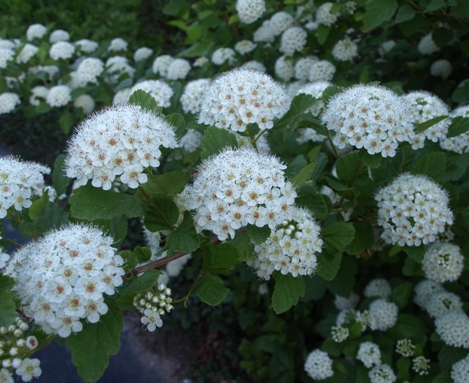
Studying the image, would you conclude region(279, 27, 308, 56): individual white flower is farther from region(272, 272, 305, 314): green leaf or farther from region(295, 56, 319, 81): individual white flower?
region(272, 272, 305, 314): green leaf

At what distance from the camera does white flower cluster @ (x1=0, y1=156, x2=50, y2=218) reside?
5.49ft

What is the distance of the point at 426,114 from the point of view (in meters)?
2.06

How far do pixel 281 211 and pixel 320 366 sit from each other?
57.7 inches

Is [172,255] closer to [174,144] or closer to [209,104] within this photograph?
[174,144]

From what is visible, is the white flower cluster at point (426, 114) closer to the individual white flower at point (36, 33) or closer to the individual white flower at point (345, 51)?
the individual white flower at point (345, 51)

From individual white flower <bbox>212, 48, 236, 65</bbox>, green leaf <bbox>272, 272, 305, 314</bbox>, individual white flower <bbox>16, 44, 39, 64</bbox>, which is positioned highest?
green leaf <bbox>272, 272, 305, 314</bbox>

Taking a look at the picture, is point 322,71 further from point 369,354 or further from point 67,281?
point 67,281

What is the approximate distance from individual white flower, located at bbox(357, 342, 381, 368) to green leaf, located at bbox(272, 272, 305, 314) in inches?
39.4

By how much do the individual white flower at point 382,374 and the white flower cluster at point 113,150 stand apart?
1.67 metres

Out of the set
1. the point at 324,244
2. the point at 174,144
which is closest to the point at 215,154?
the point at 174,144

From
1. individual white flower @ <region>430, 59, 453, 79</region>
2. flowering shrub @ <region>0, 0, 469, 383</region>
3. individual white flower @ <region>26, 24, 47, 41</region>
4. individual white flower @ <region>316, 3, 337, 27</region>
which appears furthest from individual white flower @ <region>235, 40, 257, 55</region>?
individual white flower @ <region>26, 24, 47, 41</region>

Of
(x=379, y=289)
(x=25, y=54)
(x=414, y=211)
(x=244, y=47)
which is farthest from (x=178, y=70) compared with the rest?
(x=414, y=211)

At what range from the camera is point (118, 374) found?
3.69 metres

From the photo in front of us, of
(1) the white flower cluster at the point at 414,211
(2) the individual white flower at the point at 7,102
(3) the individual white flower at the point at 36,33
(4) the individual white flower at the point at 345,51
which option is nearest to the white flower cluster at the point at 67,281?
(1) the white flower cluster at the point at 414,211
